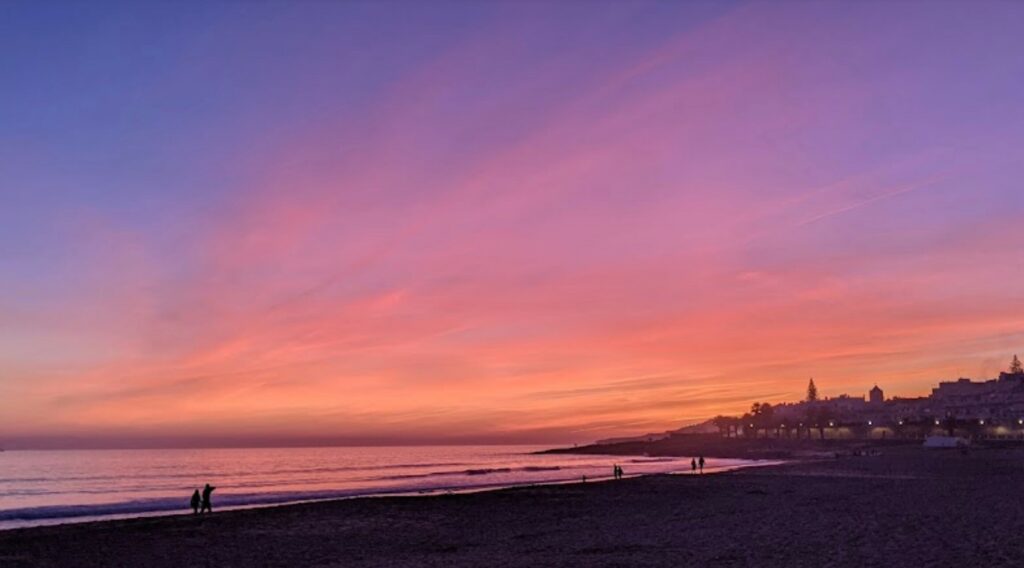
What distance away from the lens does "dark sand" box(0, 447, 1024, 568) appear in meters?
19.2

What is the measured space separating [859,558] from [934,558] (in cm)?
159

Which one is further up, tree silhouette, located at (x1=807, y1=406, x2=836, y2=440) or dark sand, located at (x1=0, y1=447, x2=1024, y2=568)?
dark sand, located at (x1=0, y1=447, x2=1024, y2=568)

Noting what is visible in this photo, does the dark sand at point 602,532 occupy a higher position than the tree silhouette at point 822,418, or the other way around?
the dark sand at point 602,532

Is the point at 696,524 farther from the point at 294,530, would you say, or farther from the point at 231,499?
the point at 231,499

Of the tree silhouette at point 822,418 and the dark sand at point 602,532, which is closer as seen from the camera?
the dark sand at point 602,532

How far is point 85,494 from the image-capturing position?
68625mm

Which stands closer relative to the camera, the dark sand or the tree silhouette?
the dark sand

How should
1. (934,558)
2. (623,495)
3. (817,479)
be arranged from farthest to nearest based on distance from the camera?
(817,479) → (623,495) → (934,558)

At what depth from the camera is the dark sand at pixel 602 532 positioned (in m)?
19.2

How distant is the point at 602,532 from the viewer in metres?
25.6

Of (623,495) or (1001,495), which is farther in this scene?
(623,495)

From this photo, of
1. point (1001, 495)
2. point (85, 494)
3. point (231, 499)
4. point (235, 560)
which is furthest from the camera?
point (85, 494)

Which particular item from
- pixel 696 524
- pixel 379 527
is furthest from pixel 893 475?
pixel 379 527

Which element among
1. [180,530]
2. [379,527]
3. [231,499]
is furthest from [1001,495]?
[231,499]
